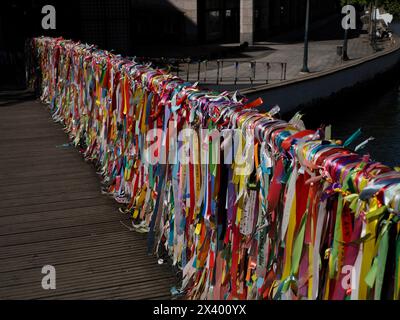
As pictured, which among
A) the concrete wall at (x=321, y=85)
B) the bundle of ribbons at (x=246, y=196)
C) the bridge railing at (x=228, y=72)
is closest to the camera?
the bundle of ribbons at (x=246, y=196)

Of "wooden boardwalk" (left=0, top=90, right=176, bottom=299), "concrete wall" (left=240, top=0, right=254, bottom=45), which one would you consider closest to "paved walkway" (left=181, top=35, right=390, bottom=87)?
"concrete wall" (left=240, top=0, right=254, bottom=45)

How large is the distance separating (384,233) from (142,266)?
9.67 feet

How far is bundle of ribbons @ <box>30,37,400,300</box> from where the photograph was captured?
97.9 inches

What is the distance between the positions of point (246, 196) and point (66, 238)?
2541 mm

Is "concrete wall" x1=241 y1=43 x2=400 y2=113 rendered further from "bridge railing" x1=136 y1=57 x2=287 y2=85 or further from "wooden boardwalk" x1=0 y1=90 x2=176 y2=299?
"wooden boardwalk" x1=0 y1=90 x2=176 y2=299

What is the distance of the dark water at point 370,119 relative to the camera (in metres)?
21.6

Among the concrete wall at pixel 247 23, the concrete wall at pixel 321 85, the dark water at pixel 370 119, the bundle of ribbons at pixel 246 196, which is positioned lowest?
the dark water at pixel 370 119

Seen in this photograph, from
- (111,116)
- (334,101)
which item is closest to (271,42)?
(334,101)

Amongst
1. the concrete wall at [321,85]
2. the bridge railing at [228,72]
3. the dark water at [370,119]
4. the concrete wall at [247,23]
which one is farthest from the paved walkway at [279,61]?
the dark water at [370,119]

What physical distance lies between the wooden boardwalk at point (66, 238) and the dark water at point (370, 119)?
14363 mm

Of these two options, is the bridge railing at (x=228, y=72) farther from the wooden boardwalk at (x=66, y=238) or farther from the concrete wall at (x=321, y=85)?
the wooden boardwalk at (x=66, y=238)

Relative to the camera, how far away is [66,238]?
553 cm

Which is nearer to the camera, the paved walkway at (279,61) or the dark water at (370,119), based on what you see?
the dark water at (370,119)

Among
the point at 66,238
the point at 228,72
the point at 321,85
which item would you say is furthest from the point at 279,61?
the point at 66,238
